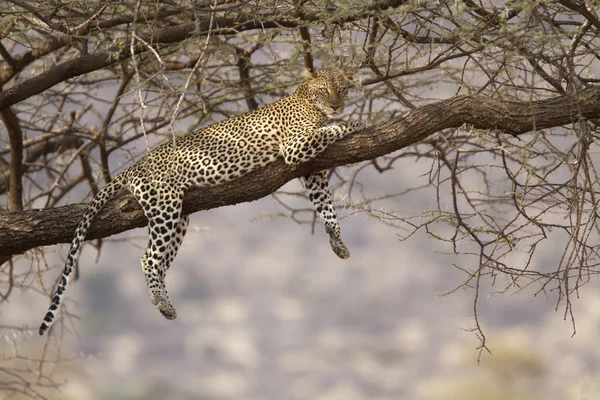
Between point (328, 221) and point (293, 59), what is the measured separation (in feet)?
6.11

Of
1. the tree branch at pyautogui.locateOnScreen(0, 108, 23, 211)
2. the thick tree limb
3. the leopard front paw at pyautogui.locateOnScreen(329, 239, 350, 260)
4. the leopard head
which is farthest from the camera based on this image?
the tree branch at pyautogui.locateOnScreen(0, 108, 23, 211)

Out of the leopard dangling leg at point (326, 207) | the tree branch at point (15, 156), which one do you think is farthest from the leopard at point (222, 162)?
the tree branch at point (15, 156)

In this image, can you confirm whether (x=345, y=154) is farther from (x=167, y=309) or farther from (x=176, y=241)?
(x=167, y=309)

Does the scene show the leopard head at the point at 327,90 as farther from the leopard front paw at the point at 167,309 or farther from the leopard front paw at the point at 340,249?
the leopard front paw at the point at 167,309

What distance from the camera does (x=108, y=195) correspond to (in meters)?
6.27

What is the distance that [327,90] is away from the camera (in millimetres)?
6414

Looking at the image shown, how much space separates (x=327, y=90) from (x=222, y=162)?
94cm

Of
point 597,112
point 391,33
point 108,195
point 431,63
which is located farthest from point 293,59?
point 597,112

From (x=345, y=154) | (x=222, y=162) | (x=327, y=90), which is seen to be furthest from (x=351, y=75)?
(x=222, y=162)

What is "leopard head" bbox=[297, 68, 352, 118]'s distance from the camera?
6.38 meters

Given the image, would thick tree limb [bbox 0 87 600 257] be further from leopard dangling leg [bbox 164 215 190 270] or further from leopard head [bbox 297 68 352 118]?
leopard head [bbox 297 68 352 118]

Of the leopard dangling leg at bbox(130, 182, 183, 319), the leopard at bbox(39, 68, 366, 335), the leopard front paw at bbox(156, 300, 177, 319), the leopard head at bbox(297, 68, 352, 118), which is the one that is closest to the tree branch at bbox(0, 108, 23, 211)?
the leopard at bbox(39, 68, 366, 335)

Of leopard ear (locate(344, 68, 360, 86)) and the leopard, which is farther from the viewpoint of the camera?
leopard ear (locate(344, 68, 360, 86))

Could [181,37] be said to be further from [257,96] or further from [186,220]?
[257,96]
